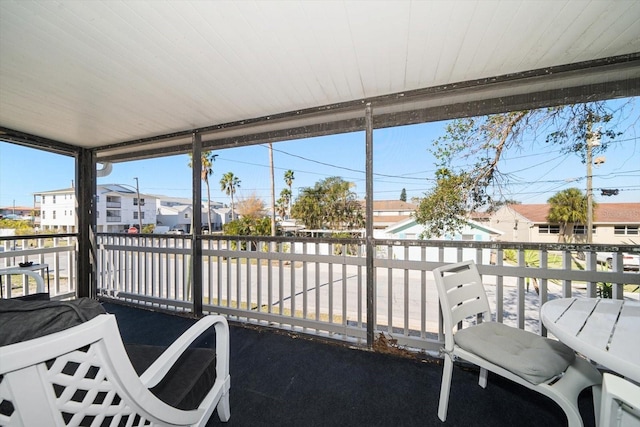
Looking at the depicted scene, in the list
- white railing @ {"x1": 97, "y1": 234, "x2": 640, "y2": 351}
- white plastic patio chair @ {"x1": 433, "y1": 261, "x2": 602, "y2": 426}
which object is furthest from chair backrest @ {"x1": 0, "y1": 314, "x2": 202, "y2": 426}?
white railing @ {"x1": 97, "y1": 234, "x2": 640, "y2": 351}

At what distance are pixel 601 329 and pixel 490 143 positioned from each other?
1471 mm

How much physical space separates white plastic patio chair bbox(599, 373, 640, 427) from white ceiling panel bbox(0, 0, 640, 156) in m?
1.60

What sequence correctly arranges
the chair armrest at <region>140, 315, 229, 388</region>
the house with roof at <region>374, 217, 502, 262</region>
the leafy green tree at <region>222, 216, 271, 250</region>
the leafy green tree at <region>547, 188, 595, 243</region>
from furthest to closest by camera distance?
1. the leafy green tree at <region>222, 216, 271, 250</region>
2. the house with roof at <region>374, 217, 502, 262</region>
3. the leafy green tree at <region>547, 188, 595, 243</region>
4. the chair armrest at <region>140, 315, 229, 388</region>

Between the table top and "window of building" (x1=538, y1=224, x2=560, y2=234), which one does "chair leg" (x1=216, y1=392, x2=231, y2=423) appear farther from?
"window of building" (x1=538, y1=224, x2=560, y2=234)

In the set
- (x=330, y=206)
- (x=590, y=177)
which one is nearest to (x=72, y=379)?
(x=330, y=206)

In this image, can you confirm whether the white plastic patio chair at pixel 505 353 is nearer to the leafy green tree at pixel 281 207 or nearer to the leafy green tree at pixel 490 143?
the leafy green tree at pixel 490 143

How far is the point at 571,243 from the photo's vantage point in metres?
1.77

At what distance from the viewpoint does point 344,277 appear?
234cm

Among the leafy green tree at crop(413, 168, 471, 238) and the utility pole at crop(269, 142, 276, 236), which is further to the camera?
the utility pole at crop(269, 142, 276, 236)

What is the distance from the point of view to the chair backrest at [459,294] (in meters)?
1.42

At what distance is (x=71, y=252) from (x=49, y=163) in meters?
1.27

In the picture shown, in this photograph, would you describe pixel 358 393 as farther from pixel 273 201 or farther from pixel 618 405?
pixel 273 201

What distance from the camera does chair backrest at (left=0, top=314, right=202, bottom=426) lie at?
1.79 feet

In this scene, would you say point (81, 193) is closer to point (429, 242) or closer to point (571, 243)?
point (429, 242)
